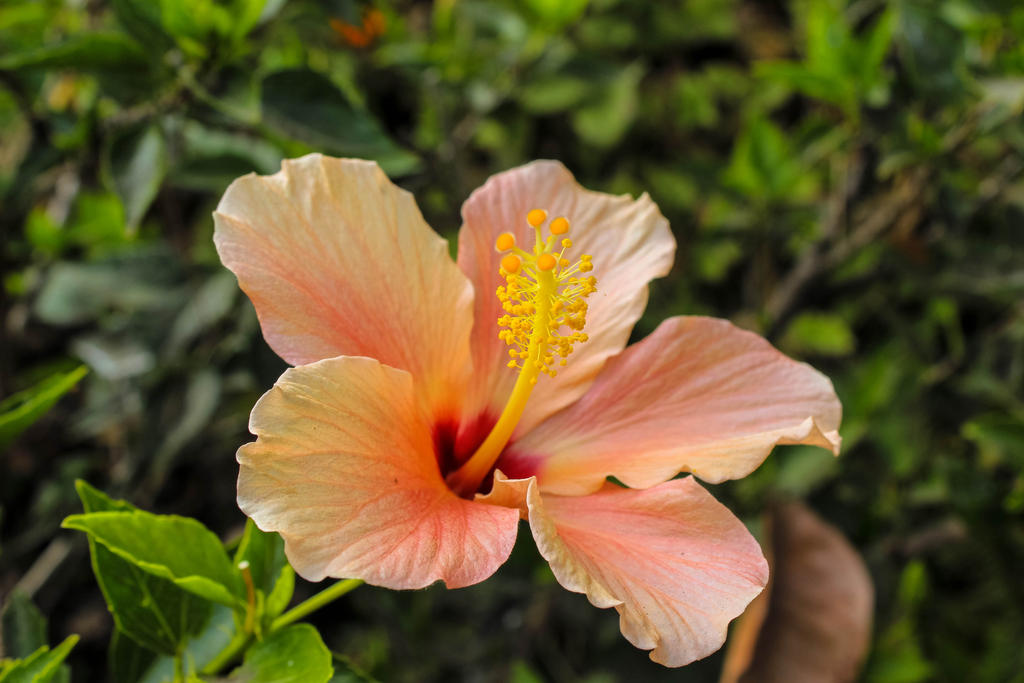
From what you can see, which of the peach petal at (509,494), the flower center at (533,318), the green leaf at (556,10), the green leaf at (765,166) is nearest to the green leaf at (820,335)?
the green leaf at (765,166)

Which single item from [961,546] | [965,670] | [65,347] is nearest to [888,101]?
[961,546]

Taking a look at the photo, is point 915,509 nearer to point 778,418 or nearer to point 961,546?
point 961,546

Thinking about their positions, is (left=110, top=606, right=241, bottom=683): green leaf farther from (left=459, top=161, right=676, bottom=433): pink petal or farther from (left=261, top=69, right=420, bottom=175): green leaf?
(left=261, top=69, right=420, bottom=175): green leaf

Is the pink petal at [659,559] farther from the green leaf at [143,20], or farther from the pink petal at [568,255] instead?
the green leaf at [143,20]

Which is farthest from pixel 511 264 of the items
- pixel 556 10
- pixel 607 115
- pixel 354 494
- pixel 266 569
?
pixel 607 115

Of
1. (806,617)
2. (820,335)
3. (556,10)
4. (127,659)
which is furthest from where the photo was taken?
(820,335)

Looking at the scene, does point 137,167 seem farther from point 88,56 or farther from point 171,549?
point 171,549
